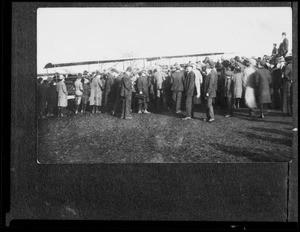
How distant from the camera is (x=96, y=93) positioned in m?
3.71

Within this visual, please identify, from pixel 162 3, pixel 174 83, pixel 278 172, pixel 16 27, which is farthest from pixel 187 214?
pixel 16 27

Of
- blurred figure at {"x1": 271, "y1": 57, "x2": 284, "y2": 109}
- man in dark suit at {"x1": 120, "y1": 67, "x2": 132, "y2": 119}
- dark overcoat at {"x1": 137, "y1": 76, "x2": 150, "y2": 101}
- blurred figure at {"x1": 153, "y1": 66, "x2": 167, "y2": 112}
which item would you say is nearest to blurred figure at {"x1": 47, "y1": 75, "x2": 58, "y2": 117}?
man in dark suit at {"x1": 120, "y1": 67, "x2": 132, "y2": 119}

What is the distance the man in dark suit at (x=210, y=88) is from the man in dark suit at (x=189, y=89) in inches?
5.0

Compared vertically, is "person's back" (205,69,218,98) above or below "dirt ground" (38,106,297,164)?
above

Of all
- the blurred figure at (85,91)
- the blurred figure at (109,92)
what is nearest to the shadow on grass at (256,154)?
the blurred figure at (109,92)

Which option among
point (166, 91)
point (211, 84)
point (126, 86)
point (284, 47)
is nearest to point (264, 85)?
point (284, 47)

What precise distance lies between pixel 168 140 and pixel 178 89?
0.48 meters

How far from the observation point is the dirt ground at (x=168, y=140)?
3613 millimetres

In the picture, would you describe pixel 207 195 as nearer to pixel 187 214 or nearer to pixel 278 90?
pixel 187 214

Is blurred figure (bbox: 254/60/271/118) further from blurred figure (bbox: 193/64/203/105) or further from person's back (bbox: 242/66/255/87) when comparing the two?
blurred figure (bbox: 193/64/203/105)

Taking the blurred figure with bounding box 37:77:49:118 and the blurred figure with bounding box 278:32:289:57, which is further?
the blurred figure with bounding box 37:77:49:118

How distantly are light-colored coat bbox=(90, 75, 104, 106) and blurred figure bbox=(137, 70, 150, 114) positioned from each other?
0.36 metres

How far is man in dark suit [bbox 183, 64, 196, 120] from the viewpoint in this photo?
3.67 meters

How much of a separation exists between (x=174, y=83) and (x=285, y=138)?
111 centimetres
